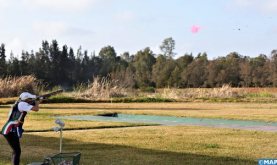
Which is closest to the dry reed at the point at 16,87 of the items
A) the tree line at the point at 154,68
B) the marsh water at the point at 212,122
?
the tree line at the point at 154,68

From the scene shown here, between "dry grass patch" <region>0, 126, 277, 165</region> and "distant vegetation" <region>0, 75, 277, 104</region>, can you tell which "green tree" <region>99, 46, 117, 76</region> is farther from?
"dry grass patch" <region>0, 126, 277, 165</region>

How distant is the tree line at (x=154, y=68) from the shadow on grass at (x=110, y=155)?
26.2m

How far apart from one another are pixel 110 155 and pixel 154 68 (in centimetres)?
5501

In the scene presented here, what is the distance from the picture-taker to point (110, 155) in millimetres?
8914

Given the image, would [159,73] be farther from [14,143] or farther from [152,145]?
[14,143]

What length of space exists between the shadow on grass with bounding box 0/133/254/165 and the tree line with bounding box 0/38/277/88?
26238 mm

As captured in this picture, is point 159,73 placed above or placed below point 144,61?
below

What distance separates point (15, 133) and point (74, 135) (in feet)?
17.4

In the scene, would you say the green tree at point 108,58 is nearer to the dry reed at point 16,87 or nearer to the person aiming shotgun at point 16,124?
the dry reed at point 16,87

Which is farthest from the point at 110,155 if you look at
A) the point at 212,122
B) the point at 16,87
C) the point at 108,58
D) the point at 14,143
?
the point at 108,58

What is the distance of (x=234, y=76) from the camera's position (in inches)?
2024

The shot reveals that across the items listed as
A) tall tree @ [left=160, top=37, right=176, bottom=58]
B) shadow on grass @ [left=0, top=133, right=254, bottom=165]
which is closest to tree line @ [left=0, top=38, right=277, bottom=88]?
tall tree @ [left=160, top=37, right=176, bottom=58]

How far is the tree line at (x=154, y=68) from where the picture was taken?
4953 cm

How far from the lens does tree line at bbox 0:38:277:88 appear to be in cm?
4953
